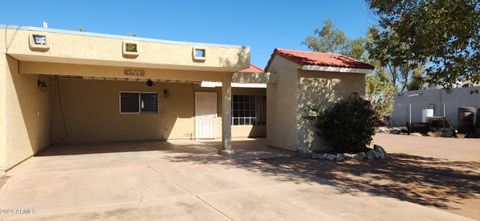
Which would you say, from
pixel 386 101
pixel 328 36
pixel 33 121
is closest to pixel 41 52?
pixel 33 121

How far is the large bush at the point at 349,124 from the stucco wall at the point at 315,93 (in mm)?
469

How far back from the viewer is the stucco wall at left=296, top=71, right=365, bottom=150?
12.6m

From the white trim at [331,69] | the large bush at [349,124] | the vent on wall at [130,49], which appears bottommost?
the large bush at [349,124]

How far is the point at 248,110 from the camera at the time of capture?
18234mm

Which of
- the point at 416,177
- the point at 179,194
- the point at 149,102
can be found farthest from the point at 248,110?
the point at 179,194

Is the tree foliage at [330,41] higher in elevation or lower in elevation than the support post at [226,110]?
higher

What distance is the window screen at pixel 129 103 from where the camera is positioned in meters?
15.5

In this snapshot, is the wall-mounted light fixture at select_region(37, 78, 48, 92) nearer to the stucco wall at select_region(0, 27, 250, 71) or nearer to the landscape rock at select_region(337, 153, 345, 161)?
the stucco wall at select_region(0, 27, 250, 71)

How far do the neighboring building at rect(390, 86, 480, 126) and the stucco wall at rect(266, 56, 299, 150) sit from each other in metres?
15.2

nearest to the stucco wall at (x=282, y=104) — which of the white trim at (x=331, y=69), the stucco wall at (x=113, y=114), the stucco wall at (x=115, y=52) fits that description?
the white trim at (x=331, y=69)

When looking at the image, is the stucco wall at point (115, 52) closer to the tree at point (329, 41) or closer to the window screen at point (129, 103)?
the window screen at point (129, 103)

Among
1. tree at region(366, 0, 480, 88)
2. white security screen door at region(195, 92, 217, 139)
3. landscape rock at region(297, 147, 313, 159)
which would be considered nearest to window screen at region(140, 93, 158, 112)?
white security screen door at region(195, 92, 217, 139)

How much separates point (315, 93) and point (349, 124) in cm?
174

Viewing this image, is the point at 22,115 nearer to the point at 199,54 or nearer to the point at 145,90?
the point at 199,54
